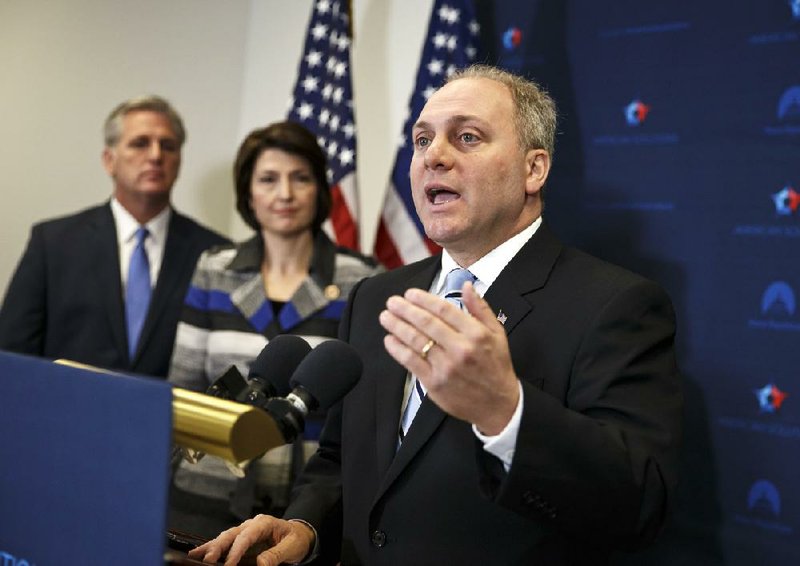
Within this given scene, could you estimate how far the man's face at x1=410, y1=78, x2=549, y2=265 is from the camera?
2096 mm

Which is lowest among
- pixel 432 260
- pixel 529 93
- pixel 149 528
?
pixel 149 528

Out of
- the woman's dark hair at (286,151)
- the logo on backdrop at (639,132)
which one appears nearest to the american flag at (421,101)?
the woman's dark hair at (286,151)

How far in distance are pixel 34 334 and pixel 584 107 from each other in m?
2.42

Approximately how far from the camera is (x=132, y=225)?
4168 mm

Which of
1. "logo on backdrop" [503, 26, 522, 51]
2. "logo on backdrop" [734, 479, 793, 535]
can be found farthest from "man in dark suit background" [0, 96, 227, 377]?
"logo on backdrop" [734, 479, 793, 535]

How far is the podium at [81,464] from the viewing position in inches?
42.3

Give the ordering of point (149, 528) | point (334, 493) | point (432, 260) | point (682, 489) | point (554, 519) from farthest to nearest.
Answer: point (682, 489), point (432, 260), point (334, 493), point (554, 519), point (149, 528)

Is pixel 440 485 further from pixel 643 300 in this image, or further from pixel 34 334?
pixel 34 334

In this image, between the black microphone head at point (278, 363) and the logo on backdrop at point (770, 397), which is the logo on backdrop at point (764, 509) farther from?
the black microphone head at point (278, 363)

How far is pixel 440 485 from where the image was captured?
6.08 feet

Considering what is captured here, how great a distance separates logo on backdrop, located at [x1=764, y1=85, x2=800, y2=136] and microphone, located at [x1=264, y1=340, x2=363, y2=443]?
207 cm

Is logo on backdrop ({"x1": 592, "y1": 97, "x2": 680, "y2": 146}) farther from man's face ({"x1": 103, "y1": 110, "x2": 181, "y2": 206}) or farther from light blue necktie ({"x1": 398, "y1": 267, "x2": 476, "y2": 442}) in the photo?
man's face ({"x1": 103, "y1": 110, "x2": 181, "y2": 206})

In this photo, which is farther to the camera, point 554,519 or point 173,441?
point 554,519

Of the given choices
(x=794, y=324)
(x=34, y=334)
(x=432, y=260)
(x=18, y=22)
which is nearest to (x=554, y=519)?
(x=432, y=260)
